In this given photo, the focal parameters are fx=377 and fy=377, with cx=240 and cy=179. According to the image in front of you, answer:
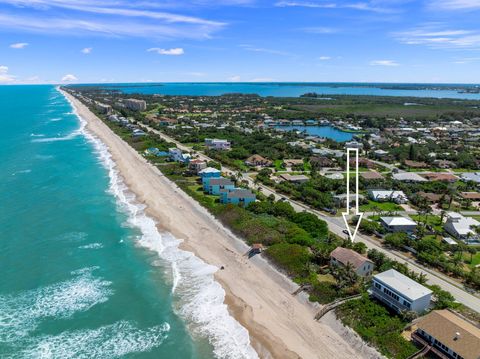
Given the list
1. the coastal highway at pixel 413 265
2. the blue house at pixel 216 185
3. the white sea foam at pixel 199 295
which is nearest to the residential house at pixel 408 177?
the coastal highway at pixel 413 265

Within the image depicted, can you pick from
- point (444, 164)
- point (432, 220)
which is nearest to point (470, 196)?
point (432, 220)

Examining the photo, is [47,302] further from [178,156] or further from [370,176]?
[370,176]

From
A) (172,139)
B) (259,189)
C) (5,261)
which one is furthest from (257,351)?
(172,139)

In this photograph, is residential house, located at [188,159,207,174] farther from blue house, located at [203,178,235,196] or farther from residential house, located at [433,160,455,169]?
residential house, located at [433,160,455,169]

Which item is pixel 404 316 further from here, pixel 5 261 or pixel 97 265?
pixel 5 261

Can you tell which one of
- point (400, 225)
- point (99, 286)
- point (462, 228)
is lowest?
point (99, 286)

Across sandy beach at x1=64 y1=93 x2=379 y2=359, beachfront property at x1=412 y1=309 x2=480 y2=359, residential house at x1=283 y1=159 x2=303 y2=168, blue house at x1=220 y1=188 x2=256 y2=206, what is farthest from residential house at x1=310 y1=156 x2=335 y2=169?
beachfront property at x1=412 y1=309 x2=480 y2=359
